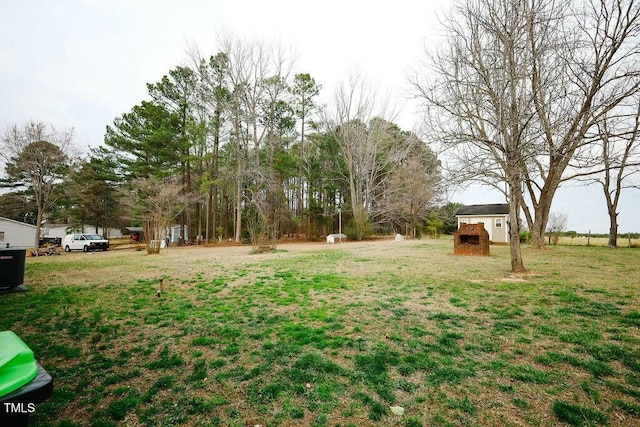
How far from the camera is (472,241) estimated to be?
520 inches

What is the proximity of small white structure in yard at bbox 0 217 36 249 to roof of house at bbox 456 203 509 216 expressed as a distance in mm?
39530

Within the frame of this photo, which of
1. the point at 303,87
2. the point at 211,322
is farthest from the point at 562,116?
the point at 303,87

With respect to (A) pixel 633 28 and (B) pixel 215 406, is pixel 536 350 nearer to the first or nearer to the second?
(B) pixel 215 406

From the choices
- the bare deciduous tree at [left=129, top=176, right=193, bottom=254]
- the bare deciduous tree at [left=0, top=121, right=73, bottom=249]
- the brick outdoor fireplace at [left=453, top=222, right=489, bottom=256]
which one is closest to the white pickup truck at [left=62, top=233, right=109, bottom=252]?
the bare deciduous tree at [left=0, top=121, right=73, bottom=249]

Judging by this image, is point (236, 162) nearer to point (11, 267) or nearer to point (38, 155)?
point (38, 155)

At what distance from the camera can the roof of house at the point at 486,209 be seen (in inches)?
987

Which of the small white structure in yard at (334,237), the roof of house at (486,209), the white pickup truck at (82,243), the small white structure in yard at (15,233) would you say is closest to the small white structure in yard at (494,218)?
the roof of house at (486,209)

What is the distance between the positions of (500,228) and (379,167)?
12.8m

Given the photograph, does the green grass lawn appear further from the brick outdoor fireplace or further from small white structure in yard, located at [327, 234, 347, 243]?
small white structure in yard, located at [327, 234, 347, 243]

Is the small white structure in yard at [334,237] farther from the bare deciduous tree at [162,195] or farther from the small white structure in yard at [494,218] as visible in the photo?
the bare deciduous tree at [162,195]

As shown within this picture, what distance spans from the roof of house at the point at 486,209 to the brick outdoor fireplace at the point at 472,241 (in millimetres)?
14159

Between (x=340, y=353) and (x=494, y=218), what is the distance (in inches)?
1036

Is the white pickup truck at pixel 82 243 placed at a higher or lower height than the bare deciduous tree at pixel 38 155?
lower

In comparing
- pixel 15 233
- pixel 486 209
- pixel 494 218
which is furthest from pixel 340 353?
pixel 15 233
